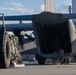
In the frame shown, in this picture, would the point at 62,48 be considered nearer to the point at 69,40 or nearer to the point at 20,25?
the point at 69,40

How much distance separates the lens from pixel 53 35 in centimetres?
3872

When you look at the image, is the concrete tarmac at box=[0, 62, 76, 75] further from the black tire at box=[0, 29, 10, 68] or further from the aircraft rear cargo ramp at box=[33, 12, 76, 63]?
the aircraft rear cargo ramp at box=[33, 12, 76, 63]

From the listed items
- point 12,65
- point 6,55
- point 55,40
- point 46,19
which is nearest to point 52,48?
point 55,40

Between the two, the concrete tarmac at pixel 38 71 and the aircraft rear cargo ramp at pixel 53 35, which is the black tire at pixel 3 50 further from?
the aircraft rear cargo ramp at pixel 53 35

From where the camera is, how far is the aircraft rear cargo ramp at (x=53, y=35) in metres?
35.5

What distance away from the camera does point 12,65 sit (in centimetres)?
2741

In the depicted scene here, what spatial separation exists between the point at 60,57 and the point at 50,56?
108 cm

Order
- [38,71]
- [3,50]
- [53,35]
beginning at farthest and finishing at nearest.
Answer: [53,35] < [3,50] < [38,71]

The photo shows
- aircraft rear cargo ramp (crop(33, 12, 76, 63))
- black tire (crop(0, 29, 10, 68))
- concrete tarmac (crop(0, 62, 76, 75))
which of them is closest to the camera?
concrete tarmac (crop(0, 62, 76, 75))

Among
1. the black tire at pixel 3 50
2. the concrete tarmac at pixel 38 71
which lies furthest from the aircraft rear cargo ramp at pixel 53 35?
the concrete tarmac at pixel 38 71

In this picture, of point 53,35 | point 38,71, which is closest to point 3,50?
point 38,71

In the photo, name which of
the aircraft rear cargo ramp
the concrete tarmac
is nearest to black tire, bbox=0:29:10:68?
the concrete tarmac

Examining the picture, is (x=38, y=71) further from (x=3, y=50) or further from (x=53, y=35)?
(x=53, y=35)

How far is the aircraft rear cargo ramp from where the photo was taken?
35.5m
